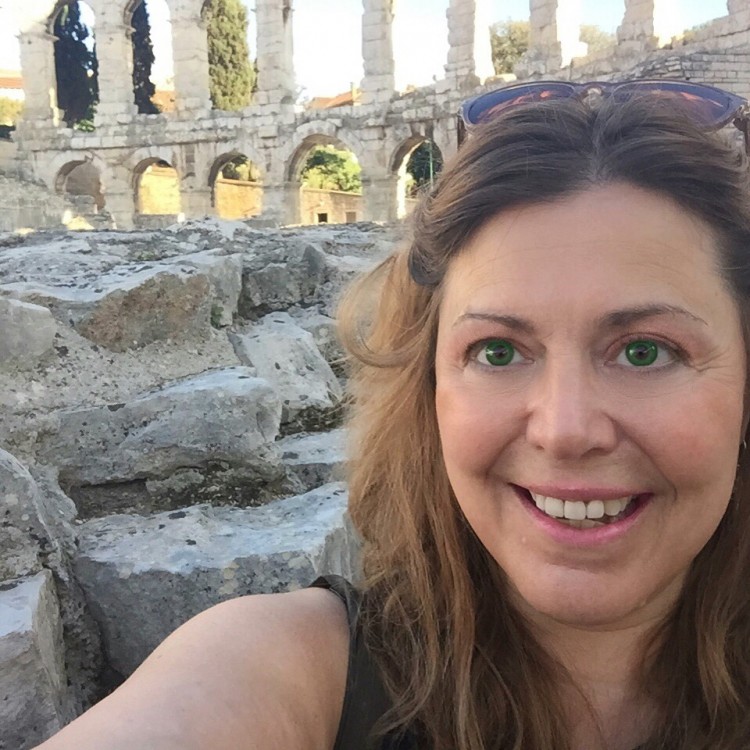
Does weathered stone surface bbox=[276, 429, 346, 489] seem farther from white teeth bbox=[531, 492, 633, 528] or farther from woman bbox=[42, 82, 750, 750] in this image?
white teeth bbox=[531, 492, 633, 528]

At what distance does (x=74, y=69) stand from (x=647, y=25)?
19312 mm

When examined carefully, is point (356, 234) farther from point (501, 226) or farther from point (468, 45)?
point (468, 45)

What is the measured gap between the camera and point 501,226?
3.84 ft

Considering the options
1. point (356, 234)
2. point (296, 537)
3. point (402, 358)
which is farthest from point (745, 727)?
point (356, 234)

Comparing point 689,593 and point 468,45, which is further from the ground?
point 468,45

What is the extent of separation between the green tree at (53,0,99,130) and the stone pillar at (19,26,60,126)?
13.8 feet

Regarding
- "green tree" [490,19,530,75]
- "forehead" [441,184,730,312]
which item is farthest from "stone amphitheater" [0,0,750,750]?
"green tree" [490,19,530,75]

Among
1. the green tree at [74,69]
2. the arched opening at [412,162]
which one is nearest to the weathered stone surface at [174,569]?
the arched opening at [412,162]

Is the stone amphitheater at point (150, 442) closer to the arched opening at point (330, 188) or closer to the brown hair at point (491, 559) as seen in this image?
the brown hair at point (491, 559)

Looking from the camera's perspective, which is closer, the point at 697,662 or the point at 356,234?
the point at 697,662

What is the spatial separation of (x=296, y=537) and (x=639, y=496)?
82 cm

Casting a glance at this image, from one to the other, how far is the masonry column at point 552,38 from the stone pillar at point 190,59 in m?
8.23

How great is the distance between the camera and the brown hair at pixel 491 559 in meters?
1.15

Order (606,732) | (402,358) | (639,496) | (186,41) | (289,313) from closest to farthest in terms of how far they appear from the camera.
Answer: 1. (639,496)
2. (606,732)
3. (402,358)
4. (289,313)
5. (186,41)
